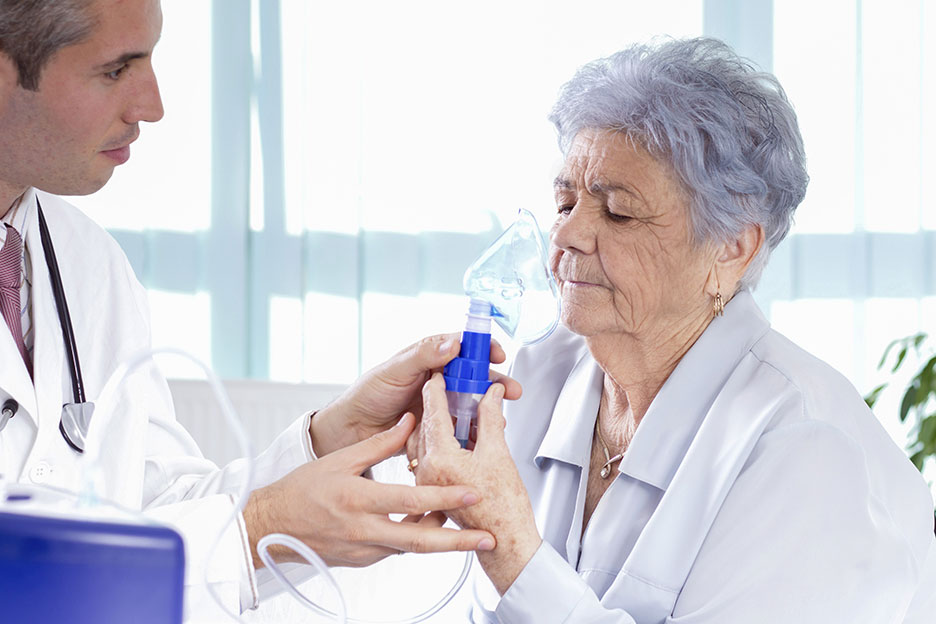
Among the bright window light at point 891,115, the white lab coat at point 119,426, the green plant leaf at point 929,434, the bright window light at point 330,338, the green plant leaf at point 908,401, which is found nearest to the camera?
the white lab coat at point 119,426

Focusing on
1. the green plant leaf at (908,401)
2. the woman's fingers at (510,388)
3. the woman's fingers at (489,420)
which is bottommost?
the green plant leaf at (908,401)

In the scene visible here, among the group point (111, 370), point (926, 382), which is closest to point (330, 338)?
point (111, 370)

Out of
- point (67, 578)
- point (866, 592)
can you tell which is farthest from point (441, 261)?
point (67, 578)

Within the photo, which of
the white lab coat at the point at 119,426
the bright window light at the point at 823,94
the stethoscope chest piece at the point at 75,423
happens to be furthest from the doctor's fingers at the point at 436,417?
the bright window light at the point at 823,94

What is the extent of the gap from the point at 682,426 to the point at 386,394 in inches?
16.7

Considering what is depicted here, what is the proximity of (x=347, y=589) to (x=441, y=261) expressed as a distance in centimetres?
144

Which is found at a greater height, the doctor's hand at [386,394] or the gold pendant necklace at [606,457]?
the doctor's hand at [386,394]

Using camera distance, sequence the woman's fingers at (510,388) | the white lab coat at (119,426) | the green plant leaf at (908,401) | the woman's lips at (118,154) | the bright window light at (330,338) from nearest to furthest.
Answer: the white lab coat at (119,426)
the woman's fingers at (510,388)
the woman's lips at (118,154)
the green plant leaf at (908,401)
the bright window light at (330,338)

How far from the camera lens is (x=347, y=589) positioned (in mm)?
1774

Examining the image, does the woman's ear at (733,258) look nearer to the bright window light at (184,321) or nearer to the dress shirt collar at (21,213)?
the dress shirt collar at (21,213)

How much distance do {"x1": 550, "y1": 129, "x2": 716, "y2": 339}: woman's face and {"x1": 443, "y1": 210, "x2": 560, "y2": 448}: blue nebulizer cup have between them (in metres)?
0.05

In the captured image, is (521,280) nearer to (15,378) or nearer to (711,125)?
Result: (711,125)

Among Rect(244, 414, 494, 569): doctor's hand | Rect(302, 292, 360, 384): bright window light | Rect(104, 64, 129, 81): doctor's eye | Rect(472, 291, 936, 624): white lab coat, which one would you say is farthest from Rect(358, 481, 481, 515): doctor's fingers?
Rect(302, 292, 360, 384): bright window light

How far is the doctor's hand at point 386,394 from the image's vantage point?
120cm
